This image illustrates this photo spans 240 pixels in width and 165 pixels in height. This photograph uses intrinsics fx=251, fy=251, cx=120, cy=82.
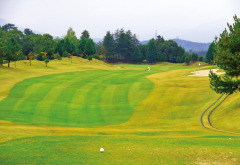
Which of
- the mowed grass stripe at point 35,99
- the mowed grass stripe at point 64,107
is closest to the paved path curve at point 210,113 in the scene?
the mowed grass stripe at point 64,107

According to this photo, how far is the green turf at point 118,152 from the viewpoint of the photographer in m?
11.8

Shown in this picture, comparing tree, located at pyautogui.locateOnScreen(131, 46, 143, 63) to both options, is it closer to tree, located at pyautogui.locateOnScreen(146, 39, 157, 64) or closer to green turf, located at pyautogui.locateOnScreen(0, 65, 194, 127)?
tree, located at pyautogui.locateOnScreen(146, 39, 157, 64)

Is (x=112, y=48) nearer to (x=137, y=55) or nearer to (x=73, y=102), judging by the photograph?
(x=137, y=55)

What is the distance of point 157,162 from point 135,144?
3321 millimetres

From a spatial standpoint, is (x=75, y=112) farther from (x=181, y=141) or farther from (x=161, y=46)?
(x=161, y=46)

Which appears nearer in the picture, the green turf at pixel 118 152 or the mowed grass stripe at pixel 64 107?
the green turf at pixel 118 152

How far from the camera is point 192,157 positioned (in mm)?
12203

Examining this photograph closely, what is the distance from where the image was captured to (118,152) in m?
13.1

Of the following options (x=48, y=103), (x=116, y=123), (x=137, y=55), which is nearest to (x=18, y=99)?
(x=48, y=103)

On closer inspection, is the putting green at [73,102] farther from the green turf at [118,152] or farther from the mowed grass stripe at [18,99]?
the green turf at [118,152]

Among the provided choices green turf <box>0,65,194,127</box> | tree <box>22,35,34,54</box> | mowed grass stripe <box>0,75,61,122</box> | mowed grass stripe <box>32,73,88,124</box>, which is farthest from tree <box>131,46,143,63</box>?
mowed grass stripe <box>0,75,61,122</box>

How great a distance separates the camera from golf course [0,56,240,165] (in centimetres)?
1258

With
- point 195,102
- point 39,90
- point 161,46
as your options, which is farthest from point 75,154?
point 161,46

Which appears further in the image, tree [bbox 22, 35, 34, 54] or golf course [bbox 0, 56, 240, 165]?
tree [bbox 22, 35, 34, 54]
